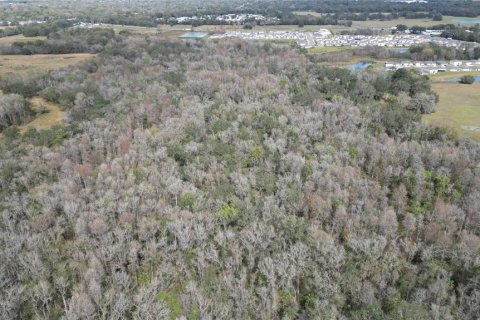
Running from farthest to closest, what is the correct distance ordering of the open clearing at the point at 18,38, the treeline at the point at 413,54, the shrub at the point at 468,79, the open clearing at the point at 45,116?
the open clearing at the point at 18,38, the treeline at the point at 413,54, the shrub at the point at 468,79, the open clearing at the point at 45,116

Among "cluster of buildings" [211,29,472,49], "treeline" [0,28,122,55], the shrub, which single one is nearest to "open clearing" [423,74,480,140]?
the shrub

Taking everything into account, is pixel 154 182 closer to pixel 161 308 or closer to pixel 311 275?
pixel 161 308

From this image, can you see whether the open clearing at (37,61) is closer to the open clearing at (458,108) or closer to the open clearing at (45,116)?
the open clearing at (45,116)

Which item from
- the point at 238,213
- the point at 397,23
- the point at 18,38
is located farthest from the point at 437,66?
the point at 18,38

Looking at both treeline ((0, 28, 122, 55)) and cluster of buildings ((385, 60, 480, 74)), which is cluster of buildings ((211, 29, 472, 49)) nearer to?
cluster of buildings ((385, 60, 480, 74))

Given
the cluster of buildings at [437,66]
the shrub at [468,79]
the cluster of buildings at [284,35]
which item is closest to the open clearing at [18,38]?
the cluster of buildings at [284,35]

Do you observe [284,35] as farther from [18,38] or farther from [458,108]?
[18,38]

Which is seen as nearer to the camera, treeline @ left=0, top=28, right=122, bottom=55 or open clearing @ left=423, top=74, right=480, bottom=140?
open clearing @ left=423, top=74, right=480, bottom=140
